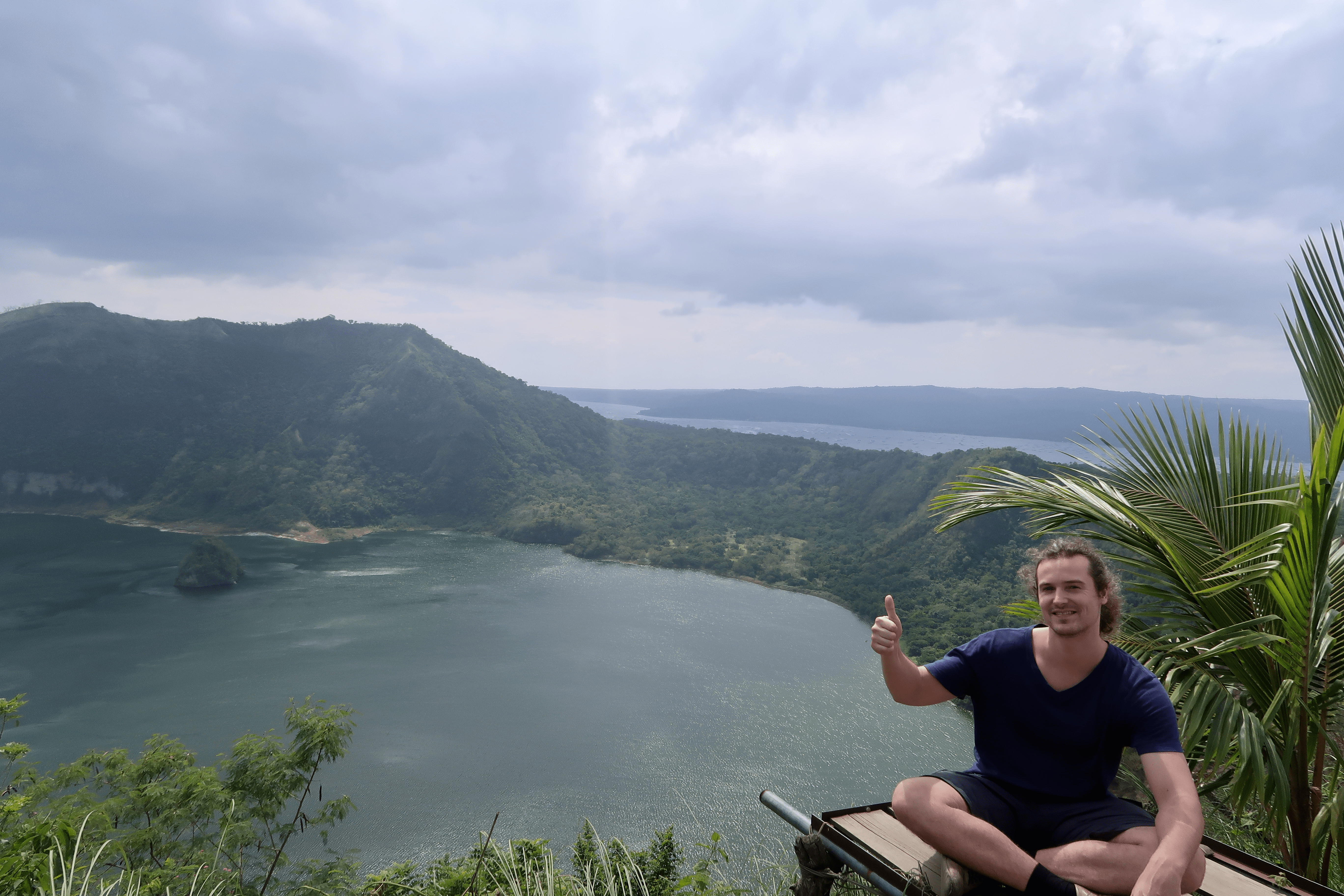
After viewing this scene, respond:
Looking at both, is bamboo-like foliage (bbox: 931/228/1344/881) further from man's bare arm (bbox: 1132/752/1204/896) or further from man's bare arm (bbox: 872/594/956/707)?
man's bare arm (bbox: 872/594/956/707)

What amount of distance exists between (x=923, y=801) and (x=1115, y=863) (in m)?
0.40

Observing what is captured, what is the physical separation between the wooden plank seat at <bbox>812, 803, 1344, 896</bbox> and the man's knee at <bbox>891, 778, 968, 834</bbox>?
0.07m

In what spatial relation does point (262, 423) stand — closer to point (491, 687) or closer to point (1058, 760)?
point (491, 687)

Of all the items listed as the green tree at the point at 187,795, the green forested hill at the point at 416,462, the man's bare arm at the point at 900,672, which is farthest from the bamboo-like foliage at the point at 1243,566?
the green forested hill at the point at 416,462

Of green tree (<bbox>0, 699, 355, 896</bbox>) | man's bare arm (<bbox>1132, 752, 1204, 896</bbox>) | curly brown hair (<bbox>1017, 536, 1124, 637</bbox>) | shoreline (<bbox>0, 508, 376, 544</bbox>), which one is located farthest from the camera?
shoreline (<bbox>0, 508, 376, 544</bbox>)

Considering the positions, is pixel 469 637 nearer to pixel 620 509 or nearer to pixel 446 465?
pixel 620 509

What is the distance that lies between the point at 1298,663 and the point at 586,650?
102ft

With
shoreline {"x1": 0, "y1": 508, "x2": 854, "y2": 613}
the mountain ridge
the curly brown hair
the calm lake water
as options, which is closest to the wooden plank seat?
the curly brown hair

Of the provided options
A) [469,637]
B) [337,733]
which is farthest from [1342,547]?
[469,637]

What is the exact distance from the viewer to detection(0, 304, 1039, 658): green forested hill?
47.0m

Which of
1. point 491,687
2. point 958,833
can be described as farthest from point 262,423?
point 958,833

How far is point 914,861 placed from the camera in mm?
1695

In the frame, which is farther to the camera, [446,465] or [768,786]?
[446,465]

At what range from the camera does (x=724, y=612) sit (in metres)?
37.0
